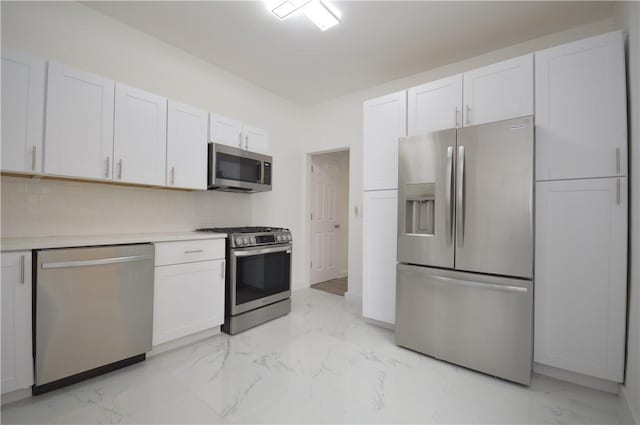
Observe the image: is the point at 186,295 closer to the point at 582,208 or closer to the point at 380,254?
the point at 380,254

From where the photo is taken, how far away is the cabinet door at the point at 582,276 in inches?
69.1

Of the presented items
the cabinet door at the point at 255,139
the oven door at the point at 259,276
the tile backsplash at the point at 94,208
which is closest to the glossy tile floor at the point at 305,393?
the oven door at the point at 259,276

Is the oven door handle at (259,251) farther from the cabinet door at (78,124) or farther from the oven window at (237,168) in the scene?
the cabinet door at (78,124)

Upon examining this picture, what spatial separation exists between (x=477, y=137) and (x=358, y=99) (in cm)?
217

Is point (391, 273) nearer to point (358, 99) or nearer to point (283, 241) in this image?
point (283, 241)

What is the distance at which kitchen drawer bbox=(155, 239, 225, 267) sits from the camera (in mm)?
2246

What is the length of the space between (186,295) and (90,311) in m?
0.67

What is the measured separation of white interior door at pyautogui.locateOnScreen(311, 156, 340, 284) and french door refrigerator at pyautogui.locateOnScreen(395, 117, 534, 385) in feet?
7.55

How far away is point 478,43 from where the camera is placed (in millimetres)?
2781

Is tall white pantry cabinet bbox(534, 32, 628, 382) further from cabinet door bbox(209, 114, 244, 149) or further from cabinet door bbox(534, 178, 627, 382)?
cabinet door bbox(209, 114, 244, 149)

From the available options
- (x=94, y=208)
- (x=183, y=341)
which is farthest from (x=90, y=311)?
(x=94, y=208)

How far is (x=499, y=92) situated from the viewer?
85.4 inches

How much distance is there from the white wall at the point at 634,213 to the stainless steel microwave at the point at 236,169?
9.83 ft

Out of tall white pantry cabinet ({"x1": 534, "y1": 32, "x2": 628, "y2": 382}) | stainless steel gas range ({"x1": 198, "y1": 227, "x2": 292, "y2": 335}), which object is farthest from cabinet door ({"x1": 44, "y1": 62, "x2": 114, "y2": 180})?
tall white pantry cabinet ({"x1": 534, "y1": 32, "x2": 628, "y2": 382})
